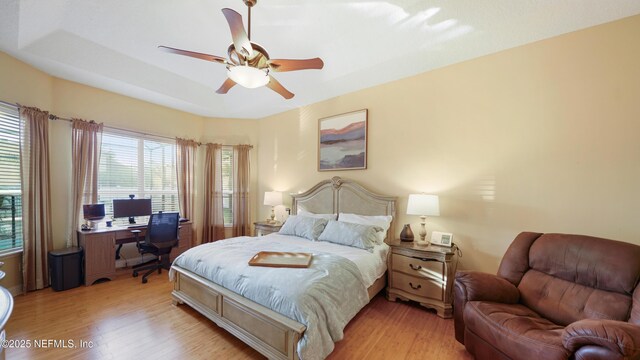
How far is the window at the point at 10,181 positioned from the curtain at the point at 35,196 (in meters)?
0.06

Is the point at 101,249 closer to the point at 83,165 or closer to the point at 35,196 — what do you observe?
the point at 35,196

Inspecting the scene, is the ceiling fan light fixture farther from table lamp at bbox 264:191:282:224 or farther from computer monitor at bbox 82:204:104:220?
computer monitor at bbox 82:204:104:220

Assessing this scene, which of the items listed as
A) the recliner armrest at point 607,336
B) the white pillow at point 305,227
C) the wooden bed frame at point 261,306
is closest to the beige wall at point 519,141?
the wooden bed frame at point 261,306

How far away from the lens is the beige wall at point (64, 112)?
2.77 m

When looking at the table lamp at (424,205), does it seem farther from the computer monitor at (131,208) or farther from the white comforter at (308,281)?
the computer monitor at (131,208)

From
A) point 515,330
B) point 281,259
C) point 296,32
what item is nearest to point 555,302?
point 515,330

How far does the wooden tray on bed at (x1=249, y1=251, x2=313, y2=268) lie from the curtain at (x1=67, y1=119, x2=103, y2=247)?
2909 mm

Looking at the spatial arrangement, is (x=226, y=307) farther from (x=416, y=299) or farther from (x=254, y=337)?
(x=416, y=299)

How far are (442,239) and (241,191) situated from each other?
3779 mm

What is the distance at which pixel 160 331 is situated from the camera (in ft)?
7.19

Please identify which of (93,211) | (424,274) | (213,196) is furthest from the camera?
(213,196)

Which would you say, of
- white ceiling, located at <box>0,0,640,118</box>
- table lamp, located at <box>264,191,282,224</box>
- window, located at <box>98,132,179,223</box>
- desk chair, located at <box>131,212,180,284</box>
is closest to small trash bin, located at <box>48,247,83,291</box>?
desk chair, located at <box>131,212,180,284</box>

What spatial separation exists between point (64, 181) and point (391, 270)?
4.57 m

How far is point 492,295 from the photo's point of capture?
187cm
